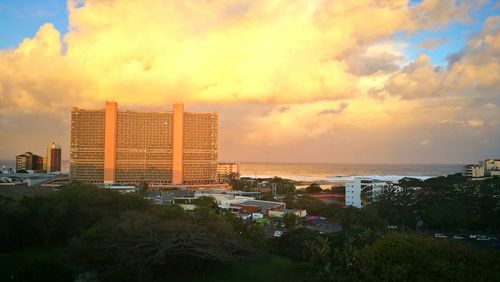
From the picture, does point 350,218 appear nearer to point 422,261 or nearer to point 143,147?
point 422,261

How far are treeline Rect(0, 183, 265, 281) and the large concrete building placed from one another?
1708 inches

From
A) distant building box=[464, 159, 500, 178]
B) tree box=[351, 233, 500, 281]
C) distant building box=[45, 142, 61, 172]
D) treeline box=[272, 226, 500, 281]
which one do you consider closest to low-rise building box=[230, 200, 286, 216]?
treeline box=[272, 226, 500, 281]

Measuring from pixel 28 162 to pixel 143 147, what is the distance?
57259mm

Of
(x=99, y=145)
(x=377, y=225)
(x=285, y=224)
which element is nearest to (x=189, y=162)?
(x=99, y=145)

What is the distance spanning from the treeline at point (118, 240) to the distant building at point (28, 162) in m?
94.9

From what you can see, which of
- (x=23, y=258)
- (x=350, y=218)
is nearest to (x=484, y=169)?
(x=350, y=218)

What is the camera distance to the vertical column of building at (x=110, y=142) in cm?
6284

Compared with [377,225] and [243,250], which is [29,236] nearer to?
[243,250]

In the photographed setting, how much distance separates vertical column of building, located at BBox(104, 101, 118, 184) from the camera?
Answer: 62.8 metres

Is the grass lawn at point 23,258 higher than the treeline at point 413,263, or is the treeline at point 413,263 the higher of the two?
the treeline at point 413,263

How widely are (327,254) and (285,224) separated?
16.1 metres

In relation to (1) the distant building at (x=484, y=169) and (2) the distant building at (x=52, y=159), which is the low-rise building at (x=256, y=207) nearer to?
(1) the distant building at (x=484, y=169)

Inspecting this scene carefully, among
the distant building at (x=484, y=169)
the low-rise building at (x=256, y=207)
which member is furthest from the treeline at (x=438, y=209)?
the distant building at (x=484, y=169)

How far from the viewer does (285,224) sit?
3106 centimetres
